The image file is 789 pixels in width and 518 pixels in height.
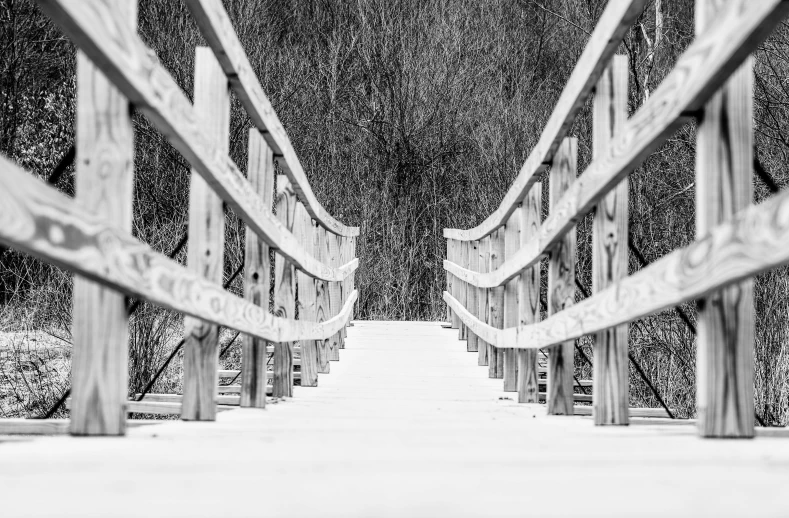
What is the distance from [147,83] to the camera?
214 centimetres

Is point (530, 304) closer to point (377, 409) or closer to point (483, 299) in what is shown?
point (377, 409)

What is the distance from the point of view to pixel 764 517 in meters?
1.43

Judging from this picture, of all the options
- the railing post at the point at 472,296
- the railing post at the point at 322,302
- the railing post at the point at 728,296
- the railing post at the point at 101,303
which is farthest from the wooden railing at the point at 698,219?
the railing post at the point at 472,296

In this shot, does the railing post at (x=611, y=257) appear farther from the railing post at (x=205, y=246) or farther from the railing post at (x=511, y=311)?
the railing post at (x=511, y=311)

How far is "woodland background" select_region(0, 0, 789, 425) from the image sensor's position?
12.4 m

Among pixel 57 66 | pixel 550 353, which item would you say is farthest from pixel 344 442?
pixel 57 66

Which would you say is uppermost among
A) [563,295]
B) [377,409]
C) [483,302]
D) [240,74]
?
[240,74]

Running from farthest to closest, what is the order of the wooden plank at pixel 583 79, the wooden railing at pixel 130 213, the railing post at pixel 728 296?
the wooden plank at pixel 583 79, the railing post at pixel 728 296, the wooden railing at pixel 130 213

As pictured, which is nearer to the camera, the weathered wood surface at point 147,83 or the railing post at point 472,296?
the weathered wood surface at point 147,83

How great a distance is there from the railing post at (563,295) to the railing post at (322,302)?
2.43 m

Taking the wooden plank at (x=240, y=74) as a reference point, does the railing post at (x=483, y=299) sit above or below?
below

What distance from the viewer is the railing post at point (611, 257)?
3.08m

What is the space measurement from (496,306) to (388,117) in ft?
36.6

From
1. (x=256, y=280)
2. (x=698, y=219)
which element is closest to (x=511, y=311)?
(x=256, y=280)
